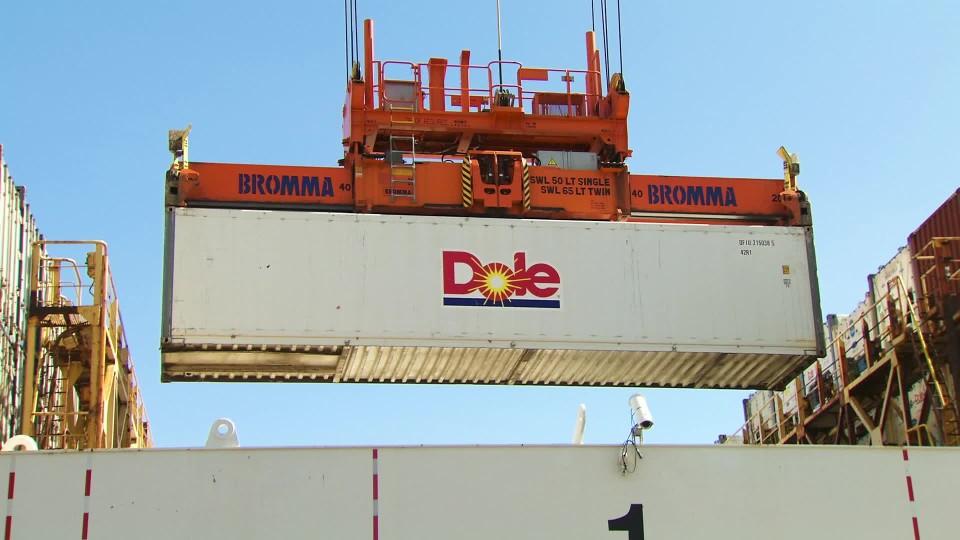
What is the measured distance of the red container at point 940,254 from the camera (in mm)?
21156

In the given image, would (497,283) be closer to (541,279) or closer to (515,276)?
(515,276)

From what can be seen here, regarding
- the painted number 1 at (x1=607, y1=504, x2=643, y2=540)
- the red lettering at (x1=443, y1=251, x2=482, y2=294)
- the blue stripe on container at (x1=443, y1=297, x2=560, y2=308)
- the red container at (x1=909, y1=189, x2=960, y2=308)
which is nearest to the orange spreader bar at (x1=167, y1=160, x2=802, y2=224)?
the red lettering at (x1=443, y1=251, x2=482, y2=294)

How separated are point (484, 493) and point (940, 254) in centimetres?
1213

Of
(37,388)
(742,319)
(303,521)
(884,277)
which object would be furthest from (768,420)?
(303,521)

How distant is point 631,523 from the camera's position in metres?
12.6

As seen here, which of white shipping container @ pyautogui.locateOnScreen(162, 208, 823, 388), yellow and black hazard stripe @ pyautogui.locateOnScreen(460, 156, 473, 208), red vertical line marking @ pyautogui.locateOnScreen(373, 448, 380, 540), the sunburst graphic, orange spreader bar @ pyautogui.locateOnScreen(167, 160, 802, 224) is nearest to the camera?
red vertical line marking @ pyautogui.locateOnScreen(373, 448, 380, 540)

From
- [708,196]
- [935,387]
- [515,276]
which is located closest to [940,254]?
[935,387]

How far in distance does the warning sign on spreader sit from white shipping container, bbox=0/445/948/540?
9532 millimetres

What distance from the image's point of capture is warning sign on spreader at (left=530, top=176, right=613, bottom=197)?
21.9 m

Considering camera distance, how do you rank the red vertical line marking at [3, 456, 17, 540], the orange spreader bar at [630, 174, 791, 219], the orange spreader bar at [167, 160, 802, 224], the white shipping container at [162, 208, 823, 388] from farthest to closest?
1. the orange spreader bar at [630, 174, 791, 219]
2. the orange spreader bar at [167, 160, 802, 224]
3. the white shipping container at [162, 208, 823, 388]
4. the red vertical line marking at [3, 456, 17, 540]

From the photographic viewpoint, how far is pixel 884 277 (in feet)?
81.4

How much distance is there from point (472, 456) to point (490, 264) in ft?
27.5

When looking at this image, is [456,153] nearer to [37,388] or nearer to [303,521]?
[37,388]

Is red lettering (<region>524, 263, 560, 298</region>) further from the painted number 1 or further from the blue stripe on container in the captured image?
the painted number 1
